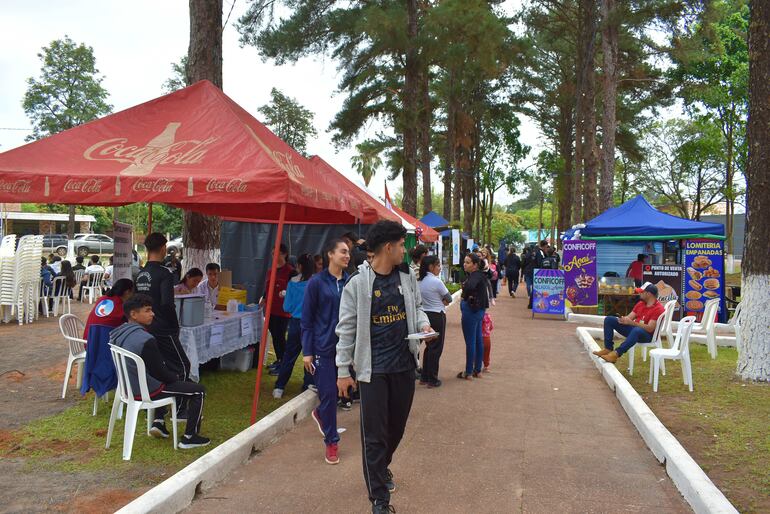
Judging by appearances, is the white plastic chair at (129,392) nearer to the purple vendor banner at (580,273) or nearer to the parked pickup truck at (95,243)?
the purple vendor banner at (580,273)

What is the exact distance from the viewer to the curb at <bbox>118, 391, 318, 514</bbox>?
3.82 metres

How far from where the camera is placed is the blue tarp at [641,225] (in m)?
14.3

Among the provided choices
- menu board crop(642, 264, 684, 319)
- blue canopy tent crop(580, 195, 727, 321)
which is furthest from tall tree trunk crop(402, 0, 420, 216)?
menu board crop(642, 264, 684, 319)

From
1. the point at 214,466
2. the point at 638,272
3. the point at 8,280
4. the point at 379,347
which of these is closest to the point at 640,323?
the point at 379,347

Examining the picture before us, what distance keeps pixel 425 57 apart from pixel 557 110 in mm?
16629

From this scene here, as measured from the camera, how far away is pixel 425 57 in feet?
67.6

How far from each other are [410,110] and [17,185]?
17.1 meters

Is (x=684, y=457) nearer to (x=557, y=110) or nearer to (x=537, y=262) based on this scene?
(x=537, y=262)

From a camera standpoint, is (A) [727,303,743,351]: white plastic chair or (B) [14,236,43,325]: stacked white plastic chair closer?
(A) [727,303,743,351]: white plastic chair

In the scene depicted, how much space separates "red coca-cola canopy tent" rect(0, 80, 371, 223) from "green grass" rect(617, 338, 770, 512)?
161 inches

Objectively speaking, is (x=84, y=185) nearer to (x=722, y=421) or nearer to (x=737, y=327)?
(x=722, y=421)

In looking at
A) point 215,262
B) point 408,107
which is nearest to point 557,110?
point 408,107

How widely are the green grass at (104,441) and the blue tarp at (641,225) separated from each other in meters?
10.5

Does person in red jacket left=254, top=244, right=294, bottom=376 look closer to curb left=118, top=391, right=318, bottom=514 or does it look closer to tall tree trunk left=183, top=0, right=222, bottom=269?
tall tree trunk left=183, top=0, right=222, bottom=269
